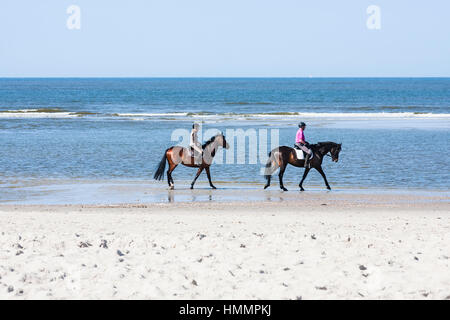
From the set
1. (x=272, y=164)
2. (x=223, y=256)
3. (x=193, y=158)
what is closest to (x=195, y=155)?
(x=193, y=158)

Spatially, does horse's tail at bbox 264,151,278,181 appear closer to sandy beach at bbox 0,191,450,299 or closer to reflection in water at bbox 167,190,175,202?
reflection in water at bbox 167,190,175,202

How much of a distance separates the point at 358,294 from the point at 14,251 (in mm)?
4840

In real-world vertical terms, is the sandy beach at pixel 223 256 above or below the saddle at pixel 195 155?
below

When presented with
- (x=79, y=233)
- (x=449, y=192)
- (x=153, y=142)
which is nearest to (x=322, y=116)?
(x=153, y=142)

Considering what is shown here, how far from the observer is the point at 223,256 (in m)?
9.30

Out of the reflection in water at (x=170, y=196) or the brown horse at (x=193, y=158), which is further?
the brown horse at (x=193, y=158)

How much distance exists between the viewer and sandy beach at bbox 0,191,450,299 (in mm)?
7824

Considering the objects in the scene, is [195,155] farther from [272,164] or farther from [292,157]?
Answer: [292,157]

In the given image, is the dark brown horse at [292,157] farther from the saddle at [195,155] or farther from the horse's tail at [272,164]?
the saddle at [195,155]

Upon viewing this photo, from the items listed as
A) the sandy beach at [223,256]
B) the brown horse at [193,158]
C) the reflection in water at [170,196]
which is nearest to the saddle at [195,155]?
the brown horse at [193,158]

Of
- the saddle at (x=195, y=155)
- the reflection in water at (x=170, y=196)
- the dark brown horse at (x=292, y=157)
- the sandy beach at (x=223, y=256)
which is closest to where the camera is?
the sandy beach at (x=223, y=256)

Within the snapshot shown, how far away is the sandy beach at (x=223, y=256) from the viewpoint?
7.82 m

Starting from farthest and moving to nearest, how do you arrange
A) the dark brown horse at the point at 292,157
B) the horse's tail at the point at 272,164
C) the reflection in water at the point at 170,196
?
the dark brown horse at the point at 292,157 < the horse's tail at the point at 272,164 < the reflection in water at the point at 170,196

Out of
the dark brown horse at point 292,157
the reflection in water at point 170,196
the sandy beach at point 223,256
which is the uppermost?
the dark brown horse at point 292,157
